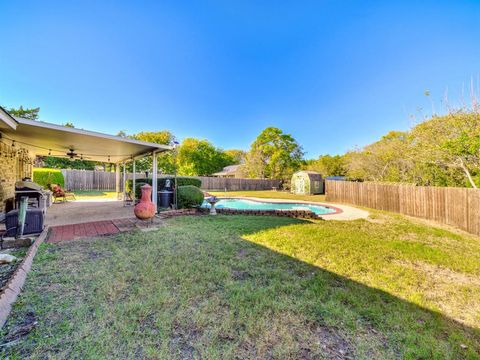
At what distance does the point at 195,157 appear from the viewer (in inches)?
1284

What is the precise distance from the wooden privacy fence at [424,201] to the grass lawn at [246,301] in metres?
2.65

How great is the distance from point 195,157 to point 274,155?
41.2ft

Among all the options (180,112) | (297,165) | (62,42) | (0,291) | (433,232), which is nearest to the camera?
(0,291)

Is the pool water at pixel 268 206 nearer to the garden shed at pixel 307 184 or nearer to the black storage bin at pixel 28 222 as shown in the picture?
the garden shed at pixel 307 184

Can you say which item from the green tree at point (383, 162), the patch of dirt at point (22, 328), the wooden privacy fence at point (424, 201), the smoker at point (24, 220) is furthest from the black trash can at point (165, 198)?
the green tree at point (383, 162)

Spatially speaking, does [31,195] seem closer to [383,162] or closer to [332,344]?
[332,344]

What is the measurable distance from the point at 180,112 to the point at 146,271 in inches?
773

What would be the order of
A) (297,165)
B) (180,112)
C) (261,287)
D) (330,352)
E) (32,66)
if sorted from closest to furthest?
(330,352)
(261,287)
(32,66)
(180,112)
(297,165)

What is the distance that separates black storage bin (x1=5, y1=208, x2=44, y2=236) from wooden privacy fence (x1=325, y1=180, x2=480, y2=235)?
1149 cm

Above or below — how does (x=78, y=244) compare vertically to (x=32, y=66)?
below

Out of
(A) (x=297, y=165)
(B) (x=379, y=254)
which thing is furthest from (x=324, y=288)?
(A) (x=297, y=165)

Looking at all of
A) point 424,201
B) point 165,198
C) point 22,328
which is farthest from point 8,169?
point 424,201

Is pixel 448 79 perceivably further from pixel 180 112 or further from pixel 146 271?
pixel 180 112

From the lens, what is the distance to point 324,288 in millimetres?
2805
